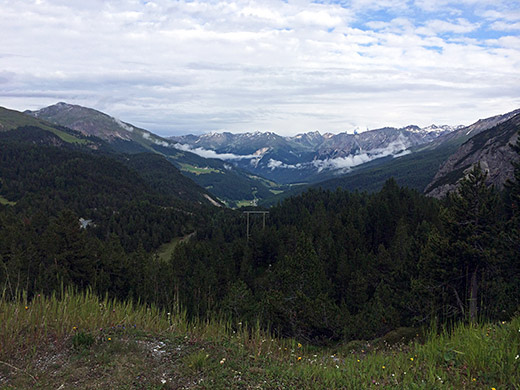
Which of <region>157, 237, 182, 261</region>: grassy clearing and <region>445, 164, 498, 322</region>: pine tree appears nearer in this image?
<region>445, 164, 498, 322</region>: pine tree

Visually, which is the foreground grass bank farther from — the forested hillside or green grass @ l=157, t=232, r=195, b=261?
green grass @ l=157, t=232, r=195, b=261

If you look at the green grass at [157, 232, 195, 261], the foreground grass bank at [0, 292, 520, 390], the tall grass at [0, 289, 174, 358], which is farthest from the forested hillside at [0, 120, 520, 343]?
the green grass at [157, 232, 195, 261]

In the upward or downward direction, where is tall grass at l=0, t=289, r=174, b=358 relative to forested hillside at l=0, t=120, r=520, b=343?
upward

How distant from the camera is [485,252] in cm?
2230

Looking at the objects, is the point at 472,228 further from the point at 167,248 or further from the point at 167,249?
the point at 167,248

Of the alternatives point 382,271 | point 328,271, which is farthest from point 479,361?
point 328,271

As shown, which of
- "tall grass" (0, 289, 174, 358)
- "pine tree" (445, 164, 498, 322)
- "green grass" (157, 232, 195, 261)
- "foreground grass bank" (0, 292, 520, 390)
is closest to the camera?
"foreground grass bank" (0, 292, 520, 390)

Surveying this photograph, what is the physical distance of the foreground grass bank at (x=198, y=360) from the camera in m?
6.98

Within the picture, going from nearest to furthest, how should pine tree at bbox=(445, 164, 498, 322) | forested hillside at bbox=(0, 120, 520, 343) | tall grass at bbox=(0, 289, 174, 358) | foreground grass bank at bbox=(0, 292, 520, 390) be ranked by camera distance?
foreground grass bank at bbox=(0, 292, 520, 390) → tall grass at bbox=(0, 289, 174, 358) → pine tree at bbox=(445, 164, 498, 322) → forested hillside at bbox=(0, 120, 520, 343)

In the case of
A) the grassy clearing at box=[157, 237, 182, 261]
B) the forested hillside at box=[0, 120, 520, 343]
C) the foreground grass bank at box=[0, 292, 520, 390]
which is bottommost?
the grassy clearing at box=[157, 237, 182, 261]

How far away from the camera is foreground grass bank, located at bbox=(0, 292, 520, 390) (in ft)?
22.9

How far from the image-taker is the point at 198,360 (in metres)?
7.71

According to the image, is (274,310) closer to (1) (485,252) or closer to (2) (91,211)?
(1) (485,252)

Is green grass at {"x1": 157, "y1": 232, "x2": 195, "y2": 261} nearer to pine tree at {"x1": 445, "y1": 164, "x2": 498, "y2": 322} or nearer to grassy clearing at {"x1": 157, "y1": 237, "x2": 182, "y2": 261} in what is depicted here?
grassy clearing at {"x1": 157, "y1": 237, "x2": 182, "y2": 261}
